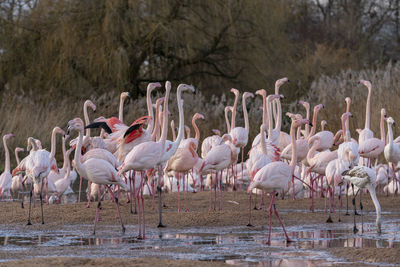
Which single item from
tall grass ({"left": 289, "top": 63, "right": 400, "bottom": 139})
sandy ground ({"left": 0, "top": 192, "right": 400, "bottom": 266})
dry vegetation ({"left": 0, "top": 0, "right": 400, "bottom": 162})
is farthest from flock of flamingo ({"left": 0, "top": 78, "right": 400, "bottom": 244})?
dry vegetation ({"left": 0, "top": 0, "right": 400, "bottom": 162})

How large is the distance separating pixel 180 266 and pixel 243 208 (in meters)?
4.94

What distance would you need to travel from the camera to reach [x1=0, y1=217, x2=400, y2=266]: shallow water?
19.2 feet

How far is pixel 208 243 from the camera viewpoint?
6688mm

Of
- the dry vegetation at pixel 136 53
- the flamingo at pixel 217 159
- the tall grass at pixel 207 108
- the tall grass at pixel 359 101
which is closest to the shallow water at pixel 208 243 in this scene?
the flamingo at pixel 217 159

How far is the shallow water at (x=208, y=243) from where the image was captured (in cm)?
586

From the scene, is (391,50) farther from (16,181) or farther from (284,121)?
(16,181)

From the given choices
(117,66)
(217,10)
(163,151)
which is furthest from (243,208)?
(217,10)

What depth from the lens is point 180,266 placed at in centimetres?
514

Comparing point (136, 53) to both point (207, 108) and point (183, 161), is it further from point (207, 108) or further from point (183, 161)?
point (183, 161)

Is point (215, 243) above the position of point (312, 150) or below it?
below

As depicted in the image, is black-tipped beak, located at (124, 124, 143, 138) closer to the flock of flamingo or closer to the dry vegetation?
the flock of flamingo

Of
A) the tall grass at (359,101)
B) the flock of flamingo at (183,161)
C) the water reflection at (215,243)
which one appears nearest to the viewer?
the water reflection at (215,243)

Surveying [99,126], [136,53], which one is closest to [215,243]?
[99,126]

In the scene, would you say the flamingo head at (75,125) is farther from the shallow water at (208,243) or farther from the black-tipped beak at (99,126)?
the shallow water at (208,243)
